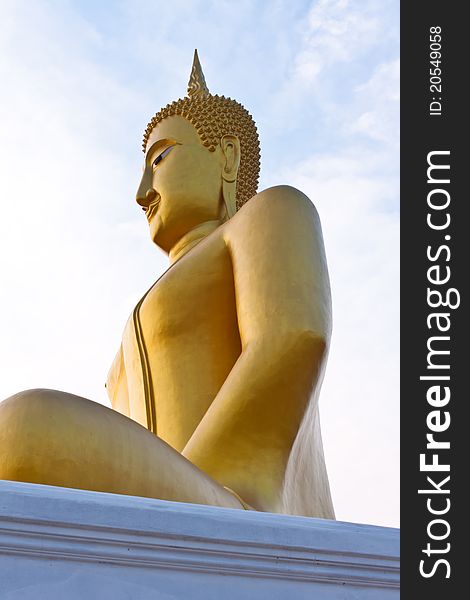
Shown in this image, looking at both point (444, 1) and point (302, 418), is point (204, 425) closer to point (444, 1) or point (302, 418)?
point (302, 418)

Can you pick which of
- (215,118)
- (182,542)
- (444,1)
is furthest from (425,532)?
(215,118)

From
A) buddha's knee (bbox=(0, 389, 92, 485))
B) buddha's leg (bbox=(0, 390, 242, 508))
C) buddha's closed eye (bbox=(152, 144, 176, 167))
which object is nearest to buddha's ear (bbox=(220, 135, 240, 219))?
buddha's closed eye (bbox=(152, 144, 176, 167))

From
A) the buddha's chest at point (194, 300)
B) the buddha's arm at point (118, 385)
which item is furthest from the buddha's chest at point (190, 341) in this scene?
the buddha's arm at point (118, 385)

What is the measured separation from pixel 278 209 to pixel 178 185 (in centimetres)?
102

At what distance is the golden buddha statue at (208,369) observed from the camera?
127 inches

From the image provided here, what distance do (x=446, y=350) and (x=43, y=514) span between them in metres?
1.39

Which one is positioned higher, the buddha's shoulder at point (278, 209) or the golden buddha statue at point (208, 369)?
the buddha's shoulder at point (278, 209)

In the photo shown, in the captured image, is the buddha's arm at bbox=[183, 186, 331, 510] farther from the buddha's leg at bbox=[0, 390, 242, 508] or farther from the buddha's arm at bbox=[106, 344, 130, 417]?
the buddha's arm at bbox=[106, 344, 130, 417]

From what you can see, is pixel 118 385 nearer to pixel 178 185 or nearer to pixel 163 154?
pixel 178 185

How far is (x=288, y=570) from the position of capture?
2697mm

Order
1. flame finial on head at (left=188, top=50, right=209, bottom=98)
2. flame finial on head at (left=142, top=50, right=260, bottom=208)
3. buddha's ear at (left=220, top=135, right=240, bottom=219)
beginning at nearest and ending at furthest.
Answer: buddha's ear at (left=220, top=135, right=240, bottom=219)
flame finial on head at (left=142, top=50, right=260, bottom=208)
flame finial on head at (left=188, top=50, right=209, bottom=98)

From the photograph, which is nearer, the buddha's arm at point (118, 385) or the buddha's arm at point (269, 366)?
the buddha's arm at point (269, 366)

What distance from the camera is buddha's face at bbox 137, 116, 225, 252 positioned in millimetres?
5570

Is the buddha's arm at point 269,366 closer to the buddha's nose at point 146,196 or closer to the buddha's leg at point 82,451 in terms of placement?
the buddha's leg at point 82,451
